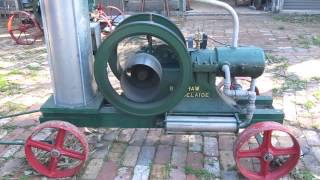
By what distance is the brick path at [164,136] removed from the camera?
3.11 m

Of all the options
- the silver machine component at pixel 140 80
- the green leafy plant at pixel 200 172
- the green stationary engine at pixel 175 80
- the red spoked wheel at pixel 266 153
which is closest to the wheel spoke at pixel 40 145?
the green stationary engine at pixel 175 80

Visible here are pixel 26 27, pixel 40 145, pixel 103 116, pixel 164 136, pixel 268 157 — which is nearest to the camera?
pixel 268 157

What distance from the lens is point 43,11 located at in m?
2.83

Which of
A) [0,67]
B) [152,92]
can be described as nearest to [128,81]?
[152,92]

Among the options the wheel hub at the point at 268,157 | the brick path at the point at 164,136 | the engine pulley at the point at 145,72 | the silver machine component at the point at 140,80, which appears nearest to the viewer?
the engine pulley at the point at 145,72

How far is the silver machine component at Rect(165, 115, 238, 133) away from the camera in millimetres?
2939

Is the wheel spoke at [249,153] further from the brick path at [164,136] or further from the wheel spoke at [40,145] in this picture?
the wheel spoke at [40,145]

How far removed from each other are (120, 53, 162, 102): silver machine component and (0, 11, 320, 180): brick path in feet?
1.84

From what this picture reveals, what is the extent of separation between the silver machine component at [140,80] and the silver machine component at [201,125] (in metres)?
0.28

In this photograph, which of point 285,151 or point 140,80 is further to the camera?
point 140,80

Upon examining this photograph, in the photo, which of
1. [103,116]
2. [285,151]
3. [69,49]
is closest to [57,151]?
[103,116]

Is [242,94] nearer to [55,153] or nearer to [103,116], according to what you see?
[103,116]

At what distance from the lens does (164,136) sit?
366 cm

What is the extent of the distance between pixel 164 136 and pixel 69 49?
4.13ft
